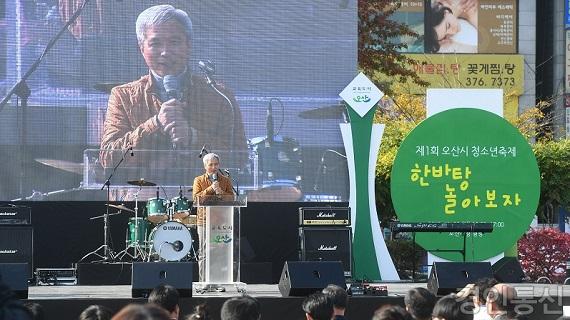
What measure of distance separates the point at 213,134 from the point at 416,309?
8.18m

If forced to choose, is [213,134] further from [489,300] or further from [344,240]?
[489,300]

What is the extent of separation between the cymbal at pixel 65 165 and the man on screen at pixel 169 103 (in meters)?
0.46

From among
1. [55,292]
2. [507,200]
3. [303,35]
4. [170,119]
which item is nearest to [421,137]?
[507,200]

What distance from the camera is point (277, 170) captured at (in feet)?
45.5

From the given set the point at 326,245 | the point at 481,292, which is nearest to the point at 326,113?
the point at 326,245

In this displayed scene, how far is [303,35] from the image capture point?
14.1 metres

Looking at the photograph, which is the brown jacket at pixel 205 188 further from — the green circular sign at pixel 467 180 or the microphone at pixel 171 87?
the microphone at pixel 171 87

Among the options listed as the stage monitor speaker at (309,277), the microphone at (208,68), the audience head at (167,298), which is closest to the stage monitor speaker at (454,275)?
the stage monitor speaker at (309,277)

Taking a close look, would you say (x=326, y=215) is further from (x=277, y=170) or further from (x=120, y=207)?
(x=120, y=207)

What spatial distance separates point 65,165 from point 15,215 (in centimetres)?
179

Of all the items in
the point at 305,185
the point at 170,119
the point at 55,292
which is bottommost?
the point at 55,292

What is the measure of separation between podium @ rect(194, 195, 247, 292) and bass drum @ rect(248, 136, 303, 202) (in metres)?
4.22

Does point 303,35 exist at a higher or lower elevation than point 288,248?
higher

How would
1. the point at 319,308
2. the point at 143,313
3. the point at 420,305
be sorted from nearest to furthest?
the point at 143,313 < the point at 319,308 < the point at 420,305
